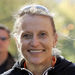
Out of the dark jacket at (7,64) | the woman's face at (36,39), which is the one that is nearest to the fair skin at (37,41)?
the woman's face at (36,39)

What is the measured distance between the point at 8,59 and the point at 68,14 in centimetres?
1239

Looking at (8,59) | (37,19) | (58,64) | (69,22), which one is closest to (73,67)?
(58,64)

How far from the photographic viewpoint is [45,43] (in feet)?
16.1

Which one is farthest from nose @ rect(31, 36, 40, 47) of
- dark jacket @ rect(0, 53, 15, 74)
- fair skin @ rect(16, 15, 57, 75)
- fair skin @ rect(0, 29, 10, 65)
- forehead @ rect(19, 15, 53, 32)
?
fair skin @ rect(0, 29, 10, 65)

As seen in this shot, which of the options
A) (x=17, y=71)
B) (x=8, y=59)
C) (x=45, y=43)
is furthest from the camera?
(x=8, y=59)

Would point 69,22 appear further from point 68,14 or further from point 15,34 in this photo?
point 15,34

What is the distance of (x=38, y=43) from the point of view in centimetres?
486

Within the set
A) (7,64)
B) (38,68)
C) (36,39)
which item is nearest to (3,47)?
(7,64)

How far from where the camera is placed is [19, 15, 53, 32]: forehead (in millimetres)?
4926

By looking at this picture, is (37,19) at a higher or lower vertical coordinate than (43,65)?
higher

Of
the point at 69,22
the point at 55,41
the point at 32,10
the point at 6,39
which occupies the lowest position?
the point at 69,22

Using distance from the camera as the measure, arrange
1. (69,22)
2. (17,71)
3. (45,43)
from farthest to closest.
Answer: (69,22), (17,71), (45,43)

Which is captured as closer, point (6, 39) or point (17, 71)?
point (17, 71)

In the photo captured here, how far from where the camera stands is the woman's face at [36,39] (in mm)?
4891
